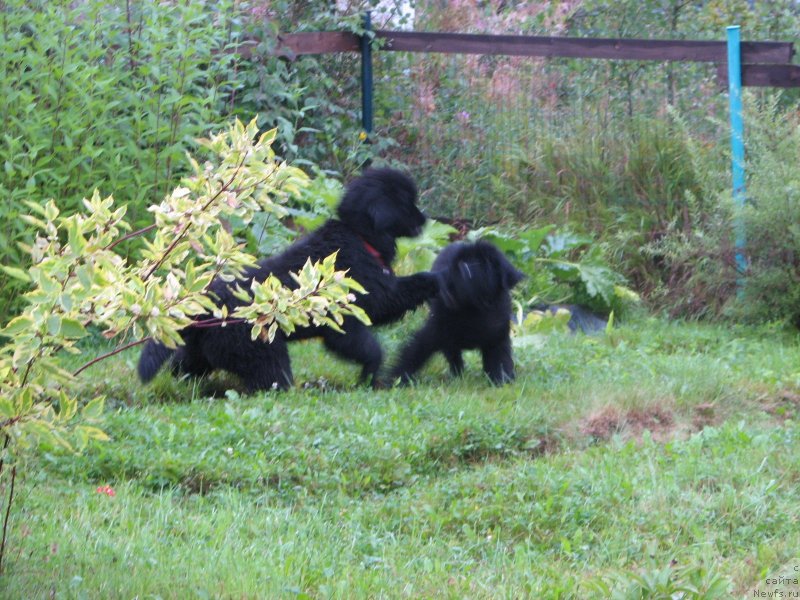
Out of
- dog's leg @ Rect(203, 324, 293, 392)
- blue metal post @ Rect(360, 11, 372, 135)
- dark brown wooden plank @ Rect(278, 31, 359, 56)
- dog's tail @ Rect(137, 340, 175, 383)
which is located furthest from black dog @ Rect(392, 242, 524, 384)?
blue metal post @ Rect(360, 11, 372, 135)

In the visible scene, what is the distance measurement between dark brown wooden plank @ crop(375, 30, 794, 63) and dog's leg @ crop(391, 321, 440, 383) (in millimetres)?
4906

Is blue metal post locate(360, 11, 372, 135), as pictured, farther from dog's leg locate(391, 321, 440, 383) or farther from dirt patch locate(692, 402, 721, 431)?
dirt patch locate(692, 402, 721, 431)

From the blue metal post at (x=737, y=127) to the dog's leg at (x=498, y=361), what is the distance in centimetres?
302

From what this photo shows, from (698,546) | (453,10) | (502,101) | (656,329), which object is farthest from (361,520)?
(453,10)

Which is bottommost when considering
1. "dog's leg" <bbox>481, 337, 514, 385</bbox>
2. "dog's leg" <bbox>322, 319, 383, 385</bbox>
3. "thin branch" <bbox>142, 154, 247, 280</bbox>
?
"dog's leg" <bbox>481, 337, 514, 385</bbox>

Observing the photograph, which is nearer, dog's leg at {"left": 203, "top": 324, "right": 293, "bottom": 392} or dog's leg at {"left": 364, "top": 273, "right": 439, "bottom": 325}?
dog's leg at {"left": 203, "top": 324, "right": 293, "bottom": 392}

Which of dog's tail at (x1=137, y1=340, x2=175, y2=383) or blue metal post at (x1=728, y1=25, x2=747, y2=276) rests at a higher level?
blue metal post at (x1=728, y1=25, x2=747, y2=276)

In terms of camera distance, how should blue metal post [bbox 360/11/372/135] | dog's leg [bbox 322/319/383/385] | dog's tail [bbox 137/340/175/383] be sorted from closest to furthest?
dog's tail [bbox 137/340/175/383]
dog's leg [bbox 322/319/383/385]
blue metal post [bbox 360/11/372/135]

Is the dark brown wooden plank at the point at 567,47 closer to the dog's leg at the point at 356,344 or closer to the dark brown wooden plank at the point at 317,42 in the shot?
the dark brown wooden plank at the point at 317,42

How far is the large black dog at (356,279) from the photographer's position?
670cm

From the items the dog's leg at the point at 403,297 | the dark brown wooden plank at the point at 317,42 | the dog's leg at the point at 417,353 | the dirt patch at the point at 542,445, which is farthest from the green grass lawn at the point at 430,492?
the dark brown wooden plank at the point at 317,42

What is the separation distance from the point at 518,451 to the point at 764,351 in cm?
319

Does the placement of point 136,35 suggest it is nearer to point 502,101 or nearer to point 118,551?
point 502,101

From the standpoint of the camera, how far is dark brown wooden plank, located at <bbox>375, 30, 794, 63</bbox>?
1086cm
